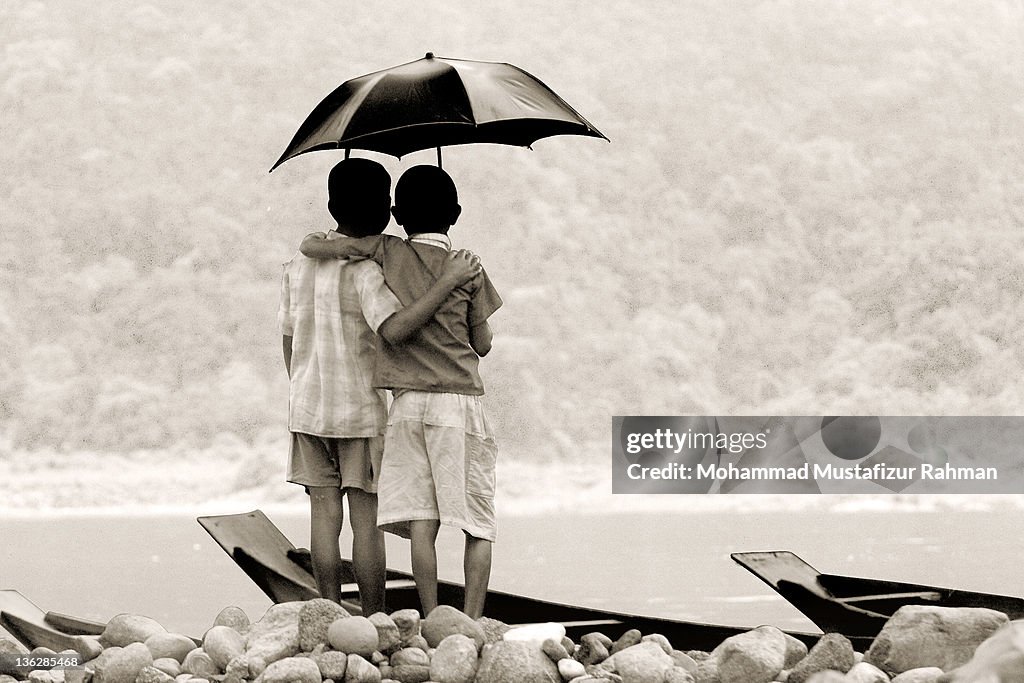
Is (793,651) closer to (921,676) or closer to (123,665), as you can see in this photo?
(921,676)

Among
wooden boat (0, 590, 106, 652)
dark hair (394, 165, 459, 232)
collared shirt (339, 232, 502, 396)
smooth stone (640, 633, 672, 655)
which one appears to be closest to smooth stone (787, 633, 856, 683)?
smooth stone (640, 633, 672, 655)

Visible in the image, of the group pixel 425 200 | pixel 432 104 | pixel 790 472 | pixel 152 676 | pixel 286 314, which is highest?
pixel 790 472

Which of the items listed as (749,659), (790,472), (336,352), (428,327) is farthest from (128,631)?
(790,472)

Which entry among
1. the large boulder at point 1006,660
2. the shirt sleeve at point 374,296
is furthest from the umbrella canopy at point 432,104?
the large boulder at point 1006,660

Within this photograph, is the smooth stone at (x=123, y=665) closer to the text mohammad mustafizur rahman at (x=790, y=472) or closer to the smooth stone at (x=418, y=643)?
the smooth stone at (x=418, y=643)

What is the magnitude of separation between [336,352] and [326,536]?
0.50 meters

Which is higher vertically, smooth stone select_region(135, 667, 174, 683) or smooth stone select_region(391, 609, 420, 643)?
smooth stone select_region(391, 609, 420, 643)

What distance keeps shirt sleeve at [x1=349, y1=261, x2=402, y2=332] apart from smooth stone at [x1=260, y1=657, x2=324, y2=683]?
887mm

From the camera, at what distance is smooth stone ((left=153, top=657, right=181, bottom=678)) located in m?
3.21

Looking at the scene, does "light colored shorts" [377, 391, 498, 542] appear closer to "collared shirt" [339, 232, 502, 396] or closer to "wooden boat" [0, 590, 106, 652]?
"collared shirt" [339, 232, 502, 396]

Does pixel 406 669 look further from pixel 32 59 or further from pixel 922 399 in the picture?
pixel 32 59

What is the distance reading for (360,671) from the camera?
2.99 metres

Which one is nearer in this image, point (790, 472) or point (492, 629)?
point (492, 629)

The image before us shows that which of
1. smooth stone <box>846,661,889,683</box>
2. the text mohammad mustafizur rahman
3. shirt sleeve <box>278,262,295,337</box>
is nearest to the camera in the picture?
smooth stone <box>846,661,889,683</box>
